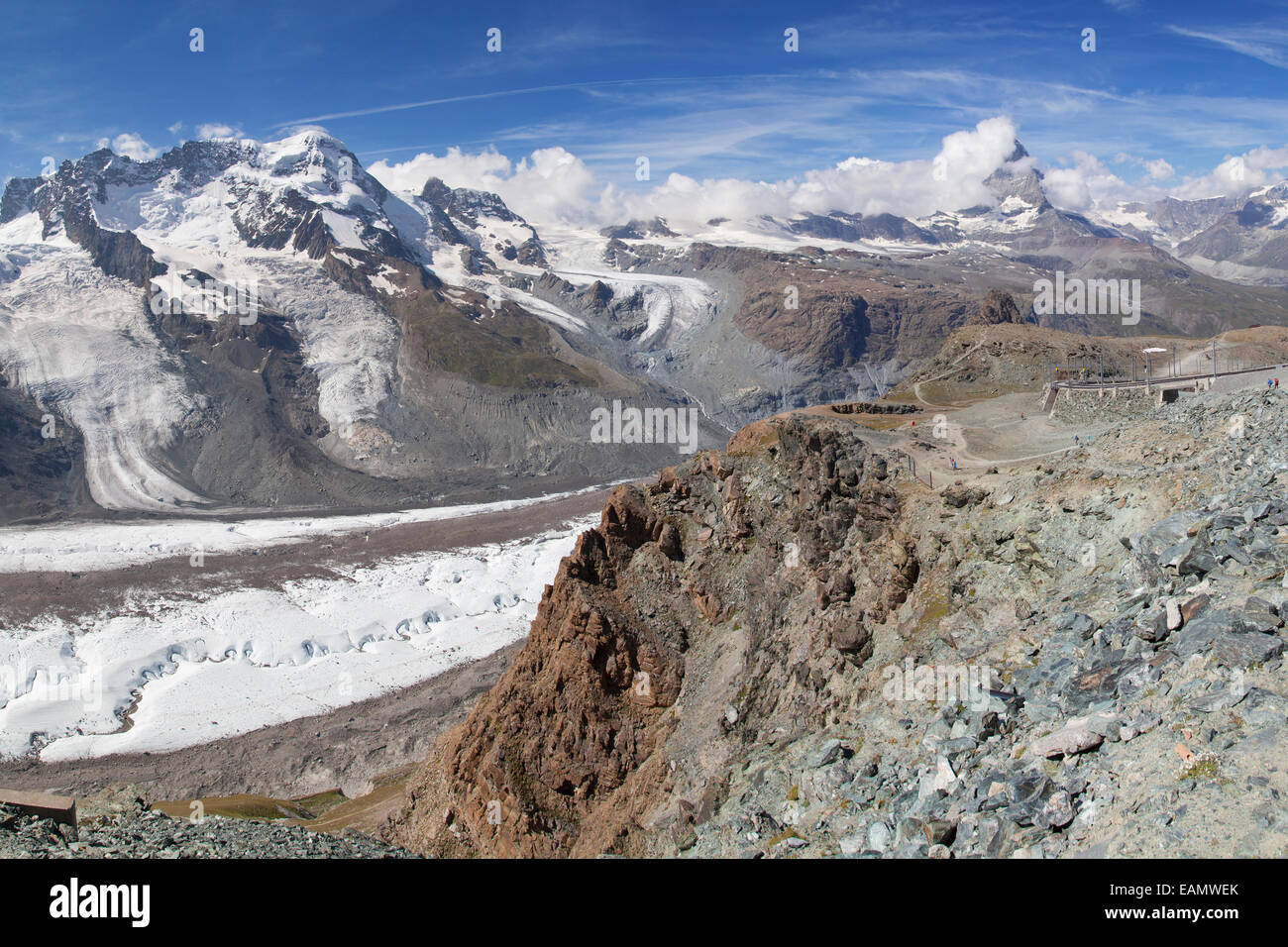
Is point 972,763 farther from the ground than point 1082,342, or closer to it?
closer to it

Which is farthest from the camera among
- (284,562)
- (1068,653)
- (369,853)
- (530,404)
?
(530,404)

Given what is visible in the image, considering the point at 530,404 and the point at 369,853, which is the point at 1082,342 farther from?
the point at 530,404

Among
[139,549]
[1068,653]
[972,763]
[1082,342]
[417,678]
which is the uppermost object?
[1082,342]

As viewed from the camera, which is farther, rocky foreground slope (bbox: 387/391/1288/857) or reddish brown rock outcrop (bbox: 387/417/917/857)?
reddish brown rock outcrop (bbox: 387/417/917/857)

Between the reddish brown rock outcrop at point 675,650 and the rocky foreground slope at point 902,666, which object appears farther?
the reddish brown rock outcrop at point 675,650

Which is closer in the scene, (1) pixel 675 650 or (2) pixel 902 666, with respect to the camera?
(2) pixel 902 666

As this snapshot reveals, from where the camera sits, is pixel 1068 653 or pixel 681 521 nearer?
pixel 1068 653

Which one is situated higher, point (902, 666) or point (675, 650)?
point (902, 666)

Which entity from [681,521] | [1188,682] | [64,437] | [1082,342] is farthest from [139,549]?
[1188,682]
